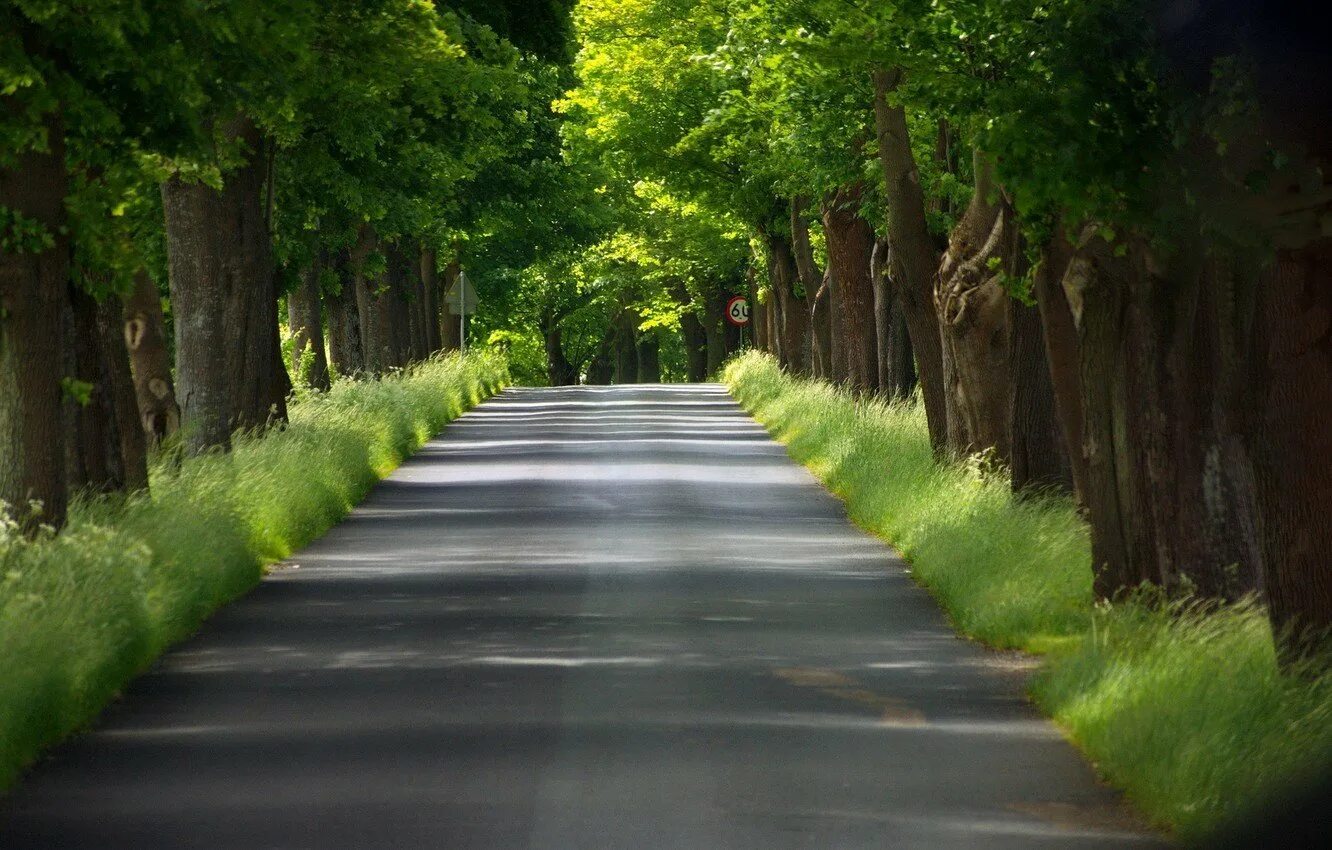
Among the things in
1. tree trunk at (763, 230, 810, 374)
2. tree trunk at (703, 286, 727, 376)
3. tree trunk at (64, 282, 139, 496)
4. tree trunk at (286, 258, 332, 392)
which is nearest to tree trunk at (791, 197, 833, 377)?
tree trunk at (763, 230, 810, 374)

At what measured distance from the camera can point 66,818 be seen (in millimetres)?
9766

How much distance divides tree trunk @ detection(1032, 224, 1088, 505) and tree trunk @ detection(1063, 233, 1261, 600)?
1.98 metres

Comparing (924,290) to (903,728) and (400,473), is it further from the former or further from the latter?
(903,728)

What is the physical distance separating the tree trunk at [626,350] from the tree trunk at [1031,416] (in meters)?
94.2

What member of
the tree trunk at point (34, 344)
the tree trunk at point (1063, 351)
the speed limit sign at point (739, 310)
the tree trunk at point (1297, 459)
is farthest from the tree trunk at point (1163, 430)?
the speed limit sign at point (739, 310)

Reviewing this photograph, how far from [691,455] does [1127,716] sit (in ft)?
88.0

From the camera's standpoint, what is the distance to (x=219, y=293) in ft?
87.7

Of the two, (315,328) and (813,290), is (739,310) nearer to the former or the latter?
(813,290)

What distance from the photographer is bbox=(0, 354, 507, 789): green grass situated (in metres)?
11.8

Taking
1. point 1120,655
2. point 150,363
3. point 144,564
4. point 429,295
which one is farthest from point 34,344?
point 429,295

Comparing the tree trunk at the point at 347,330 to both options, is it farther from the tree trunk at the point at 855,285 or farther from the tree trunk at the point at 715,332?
the tree trunk at the point at 715,332

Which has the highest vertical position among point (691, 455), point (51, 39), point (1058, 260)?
point (51, 39)

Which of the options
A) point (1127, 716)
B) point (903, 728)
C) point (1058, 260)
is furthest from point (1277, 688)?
point (1058, 260)

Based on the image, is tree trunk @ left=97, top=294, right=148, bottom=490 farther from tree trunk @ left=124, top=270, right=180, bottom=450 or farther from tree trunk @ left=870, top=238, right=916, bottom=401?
tree trunk @ left=870, top=238, right=916, bottom=401
